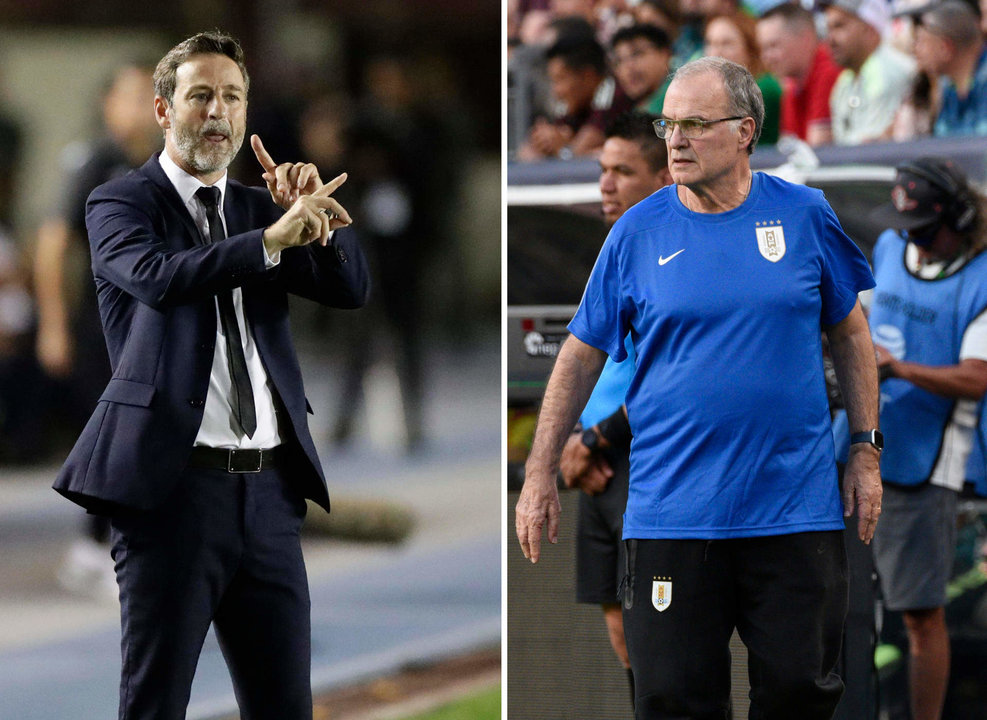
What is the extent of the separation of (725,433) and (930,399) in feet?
6.02

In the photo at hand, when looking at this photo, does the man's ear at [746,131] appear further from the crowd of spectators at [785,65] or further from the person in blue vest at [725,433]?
the crowd of spectators at [785,65]

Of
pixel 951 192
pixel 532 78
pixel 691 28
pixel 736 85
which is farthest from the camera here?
pixel 691 28

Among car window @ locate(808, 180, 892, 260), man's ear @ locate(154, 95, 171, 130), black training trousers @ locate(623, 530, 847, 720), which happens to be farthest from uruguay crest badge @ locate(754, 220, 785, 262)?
car window @ locate(808, 180, 892, 260)

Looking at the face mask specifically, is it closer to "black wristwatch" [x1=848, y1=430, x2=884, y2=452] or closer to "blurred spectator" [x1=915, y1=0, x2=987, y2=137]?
"blurred spectator" [x1=915, y1=0, x2=987, y2=137]

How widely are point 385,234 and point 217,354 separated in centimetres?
546

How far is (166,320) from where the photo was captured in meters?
2.77

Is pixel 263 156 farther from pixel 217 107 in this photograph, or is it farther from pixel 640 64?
pixel 640 64

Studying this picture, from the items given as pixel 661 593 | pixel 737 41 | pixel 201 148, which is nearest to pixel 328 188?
pixel 201 148

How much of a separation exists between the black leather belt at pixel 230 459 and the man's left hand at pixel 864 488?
1261 mm

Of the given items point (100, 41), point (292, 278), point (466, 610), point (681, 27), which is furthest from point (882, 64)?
point (100, 41)

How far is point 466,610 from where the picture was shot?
6.50 metres

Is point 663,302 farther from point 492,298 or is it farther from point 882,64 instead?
point 492,298

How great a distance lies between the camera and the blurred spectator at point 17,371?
8.41 metres

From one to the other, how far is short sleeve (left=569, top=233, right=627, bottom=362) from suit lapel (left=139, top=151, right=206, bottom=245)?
835 millimetres
